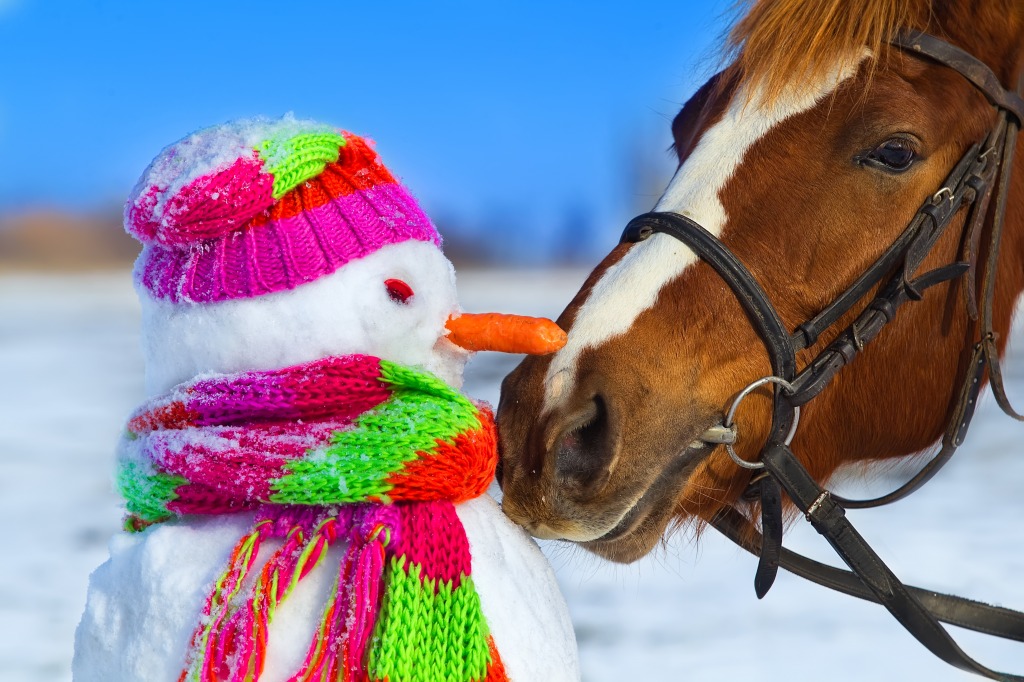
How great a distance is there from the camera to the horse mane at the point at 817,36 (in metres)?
1.26

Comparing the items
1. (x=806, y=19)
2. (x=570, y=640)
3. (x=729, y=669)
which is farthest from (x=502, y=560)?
(x=729, y=669)

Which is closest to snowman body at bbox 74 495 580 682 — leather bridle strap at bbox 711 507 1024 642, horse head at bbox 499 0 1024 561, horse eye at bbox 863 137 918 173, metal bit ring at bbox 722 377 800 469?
horse head at bbox 499 0 1024 561

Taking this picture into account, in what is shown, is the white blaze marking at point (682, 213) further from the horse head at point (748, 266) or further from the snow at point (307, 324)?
the snow at point (307, 324)

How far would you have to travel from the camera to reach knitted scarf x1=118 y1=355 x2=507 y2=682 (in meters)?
0.89

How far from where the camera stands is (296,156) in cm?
99

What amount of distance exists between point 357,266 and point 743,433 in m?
0.62

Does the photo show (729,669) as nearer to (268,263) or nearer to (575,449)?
(575,449)

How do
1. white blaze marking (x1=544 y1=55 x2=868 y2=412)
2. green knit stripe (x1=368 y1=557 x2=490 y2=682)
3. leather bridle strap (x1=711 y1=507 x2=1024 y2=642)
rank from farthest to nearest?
leather bridle strap (x1=711 y1=507 x2=1024 y2=642)
white blaze marking (x1=544 y1=55 x2=868 y2=412)
green knit stripe (x1=368 y1=557 x2=490 y2=682)

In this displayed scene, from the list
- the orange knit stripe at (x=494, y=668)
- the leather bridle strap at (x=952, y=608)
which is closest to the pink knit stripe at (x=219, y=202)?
the orange knit stripe at (x=494, y=668)

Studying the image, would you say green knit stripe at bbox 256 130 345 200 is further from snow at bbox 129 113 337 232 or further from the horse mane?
the horse mane

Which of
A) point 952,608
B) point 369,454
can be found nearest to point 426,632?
point 369,454

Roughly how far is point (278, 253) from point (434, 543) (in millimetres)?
370

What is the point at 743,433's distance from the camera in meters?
1.24

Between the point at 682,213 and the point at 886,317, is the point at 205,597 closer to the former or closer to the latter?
the point at 682,213
